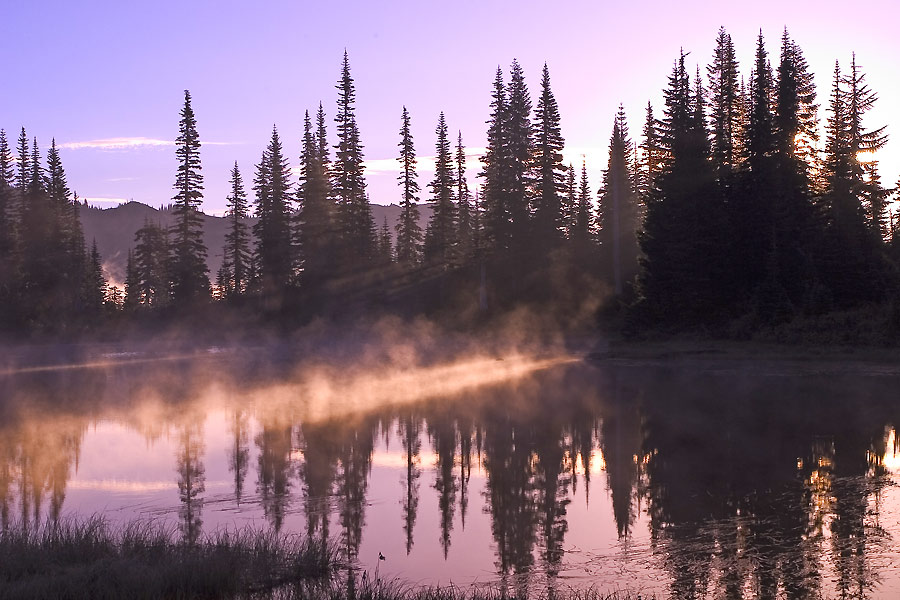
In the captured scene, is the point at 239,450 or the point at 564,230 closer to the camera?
the point at 239,450

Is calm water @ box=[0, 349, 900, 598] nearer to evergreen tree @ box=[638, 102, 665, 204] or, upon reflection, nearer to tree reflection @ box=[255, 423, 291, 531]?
tree reflection @ box=[255, 423, 291, 531]

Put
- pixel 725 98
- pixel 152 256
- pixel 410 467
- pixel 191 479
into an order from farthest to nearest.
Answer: pixel 152 256 < pixel 725 98 < pixel 410 467 < pixel 191 479

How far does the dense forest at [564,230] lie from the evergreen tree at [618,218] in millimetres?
206

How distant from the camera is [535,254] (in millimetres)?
63094

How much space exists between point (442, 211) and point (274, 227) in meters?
14.2

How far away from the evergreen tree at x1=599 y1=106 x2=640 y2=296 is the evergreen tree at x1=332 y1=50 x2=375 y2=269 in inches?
752

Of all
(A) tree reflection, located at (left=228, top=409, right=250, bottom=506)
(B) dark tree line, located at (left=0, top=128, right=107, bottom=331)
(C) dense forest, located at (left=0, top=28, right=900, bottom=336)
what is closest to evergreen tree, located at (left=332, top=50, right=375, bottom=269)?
(C) dense forest, located at (left=0, top=28, right=900, bottom=336)

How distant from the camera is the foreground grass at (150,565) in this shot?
916 centimetres

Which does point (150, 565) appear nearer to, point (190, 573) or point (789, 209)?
point (190, 573)

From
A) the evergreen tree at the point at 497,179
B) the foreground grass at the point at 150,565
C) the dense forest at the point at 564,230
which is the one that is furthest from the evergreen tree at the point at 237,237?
the foreground grass at the point at 150,565

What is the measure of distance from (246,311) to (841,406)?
162ft

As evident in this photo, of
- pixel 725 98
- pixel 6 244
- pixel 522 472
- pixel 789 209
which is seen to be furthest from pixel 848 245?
pixel 6 244

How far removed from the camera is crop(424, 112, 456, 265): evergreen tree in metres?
75.7

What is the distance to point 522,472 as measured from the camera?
17.8 meters
